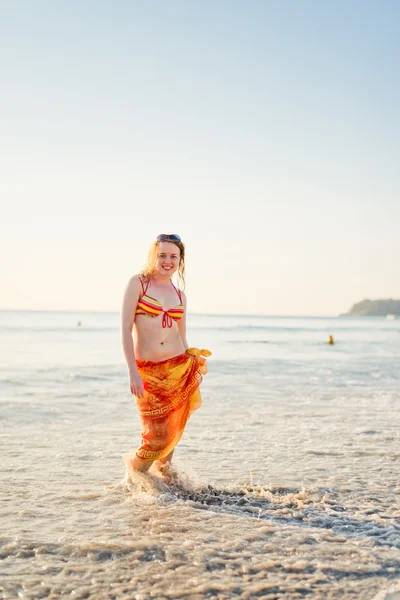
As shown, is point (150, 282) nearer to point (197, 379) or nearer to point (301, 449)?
point (197, 379)

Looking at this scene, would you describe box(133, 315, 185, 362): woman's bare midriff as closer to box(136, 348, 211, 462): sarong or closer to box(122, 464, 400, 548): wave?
box(136, 348, 211, 462): sarong

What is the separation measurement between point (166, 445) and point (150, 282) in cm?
145

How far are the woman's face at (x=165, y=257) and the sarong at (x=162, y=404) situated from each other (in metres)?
0.80

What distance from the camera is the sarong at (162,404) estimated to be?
4.84 m

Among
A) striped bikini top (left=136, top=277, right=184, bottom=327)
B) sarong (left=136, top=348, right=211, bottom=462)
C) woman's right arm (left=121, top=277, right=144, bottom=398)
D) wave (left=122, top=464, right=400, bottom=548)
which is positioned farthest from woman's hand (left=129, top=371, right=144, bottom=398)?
wave (left=122, top=464, right=400, bottom=548)

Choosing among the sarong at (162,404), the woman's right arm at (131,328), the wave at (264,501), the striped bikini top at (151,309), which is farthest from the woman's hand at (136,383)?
the wave at (264,501)

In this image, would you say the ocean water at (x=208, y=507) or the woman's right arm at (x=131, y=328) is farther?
the woman's right arm at (x=131, y=328)

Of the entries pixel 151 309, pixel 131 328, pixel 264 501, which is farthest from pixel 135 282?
pixel 264 501

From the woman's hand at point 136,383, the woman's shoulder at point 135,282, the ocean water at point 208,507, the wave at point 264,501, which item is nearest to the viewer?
the ocean water at point 208,507

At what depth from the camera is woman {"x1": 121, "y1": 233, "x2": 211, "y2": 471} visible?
4.83 m

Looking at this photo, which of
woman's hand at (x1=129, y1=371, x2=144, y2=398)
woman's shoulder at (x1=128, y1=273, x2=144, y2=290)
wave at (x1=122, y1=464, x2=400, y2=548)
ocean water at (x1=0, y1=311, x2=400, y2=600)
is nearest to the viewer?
ocean water at (x1=0, y1=311, x2=400, y2=600)

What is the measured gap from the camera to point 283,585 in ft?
10.6

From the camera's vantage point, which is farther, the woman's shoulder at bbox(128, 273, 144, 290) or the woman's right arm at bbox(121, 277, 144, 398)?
the woman's shoulder at bbox(128, 273, 144, 290)

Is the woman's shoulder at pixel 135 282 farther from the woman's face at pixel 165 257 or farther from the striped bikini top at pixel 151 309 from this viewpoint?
the woman's face at pixel 165 257
